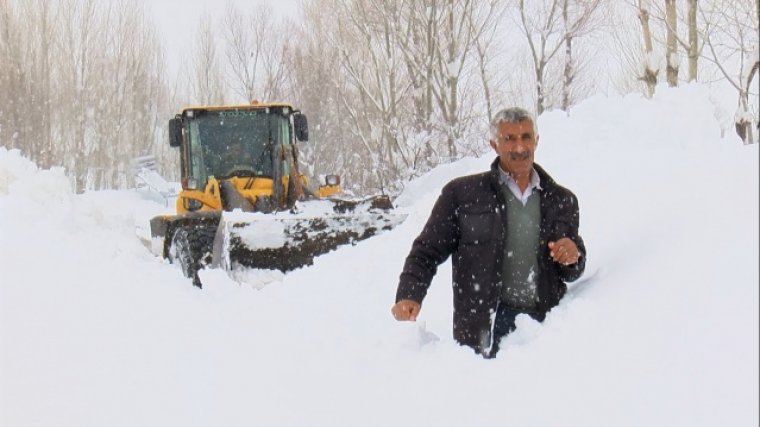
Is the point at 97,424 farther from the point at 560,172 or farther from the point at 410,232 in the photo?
the point at 560,172

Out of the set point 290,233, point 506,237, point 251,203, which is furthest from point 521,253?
point 251,203

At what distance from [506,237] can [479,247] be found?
11 cm

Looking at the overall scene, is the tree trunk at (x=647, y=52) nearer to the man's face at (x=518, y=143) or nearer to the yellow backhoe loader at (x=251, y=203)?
the yellow backhoe loader at (x=251, y=203)

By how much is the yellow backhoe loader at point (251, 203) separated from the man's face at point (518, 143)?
4555 millimetres

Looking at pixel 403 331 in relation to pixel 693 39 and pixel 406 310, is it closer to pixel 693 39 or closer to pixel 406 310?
pixel 406 310

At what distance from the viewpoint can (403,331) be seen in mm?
3439

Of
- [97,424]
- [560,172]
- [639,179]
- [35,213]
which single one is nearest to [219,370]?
[97,424]

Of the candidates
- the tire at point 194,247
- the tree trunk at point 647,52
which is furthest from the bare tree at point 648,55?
the tire at point 194,247

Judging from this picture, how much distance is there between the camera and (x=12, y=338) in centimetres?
484

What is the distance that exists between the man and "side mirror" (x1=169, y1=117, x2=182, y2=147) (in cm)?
656

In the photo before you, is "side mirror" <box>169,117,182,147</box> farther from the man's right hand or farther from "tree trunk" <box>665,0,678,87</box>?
"tree trunk" <box>665,0,678,87</box>

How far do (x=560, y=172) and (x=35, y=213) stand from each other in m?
5.91

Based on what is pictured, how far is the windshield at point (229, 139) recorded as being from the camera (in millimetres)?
9430

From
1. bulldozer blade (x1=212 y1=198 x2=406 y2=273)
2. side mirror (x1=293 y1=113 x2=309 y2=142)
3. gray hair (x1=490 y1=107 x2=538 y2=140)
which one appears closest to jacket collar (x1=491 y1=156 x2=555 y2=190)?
gray hair (x1=490 y1=107 x2=538 y2=140)
